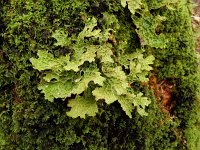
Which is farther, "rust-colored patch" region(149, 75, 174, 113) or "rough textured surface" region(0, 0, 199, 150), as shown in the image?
"rust-colored patch" region(149, 75, 174, 113)

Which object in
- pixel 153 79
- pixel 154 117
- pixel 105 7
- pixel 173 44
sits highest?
pixel 105 7

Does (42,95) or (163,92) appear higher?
(42,95)

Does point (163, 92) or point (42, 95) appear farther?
point (163, 92)

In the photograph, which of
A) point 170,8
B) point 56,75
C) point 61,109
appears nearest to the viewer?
point 56,75

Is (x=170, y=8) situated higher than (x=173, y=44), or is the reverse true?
(x=170, y=8)

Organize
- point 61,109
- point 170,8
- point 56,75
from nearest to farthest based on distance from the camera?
1. point 56,75
2. point 61,109
3. point 170,8

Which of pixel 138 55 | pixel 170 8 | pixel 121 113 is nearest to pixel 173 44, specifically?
pixel 170 8

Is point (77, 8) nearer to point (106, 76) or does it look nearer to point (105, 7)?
point (105, 7)

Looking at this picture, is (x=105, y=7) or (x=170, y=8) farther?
(x=170, y=8)

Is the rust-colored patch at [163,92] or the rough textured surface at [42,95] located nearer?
the rough textured surface at [42,95]
